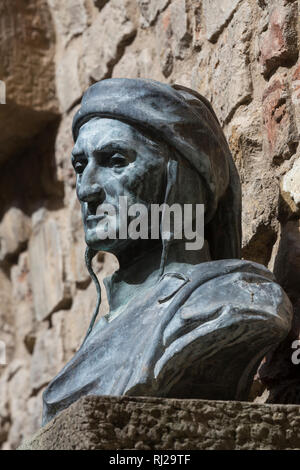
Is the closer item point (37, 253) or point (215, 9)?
point (215, 9)

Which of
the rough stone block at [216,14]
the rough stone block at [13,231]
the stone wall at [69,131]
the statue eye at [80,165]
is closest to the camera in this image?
the statue eye at [80,165]

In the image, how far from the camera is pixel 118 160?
9.80 ft

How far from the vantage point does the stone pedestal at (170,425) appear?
2.46 metres

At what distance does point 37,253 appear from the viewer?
5.66m

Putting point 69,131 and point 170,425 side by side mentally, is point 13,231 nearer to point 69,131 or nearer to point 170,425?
point 69,131

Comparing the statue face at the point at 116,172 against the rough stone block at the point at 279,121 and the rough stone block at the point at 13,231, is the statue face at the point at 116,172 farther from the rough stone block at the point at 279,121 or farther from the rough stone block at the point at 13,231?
the rough stone block at the point at 13,231

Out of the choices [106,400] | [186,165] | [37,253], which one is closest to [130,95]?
[186,165]

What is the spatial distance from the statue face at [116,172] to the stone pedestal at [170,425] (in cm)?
58

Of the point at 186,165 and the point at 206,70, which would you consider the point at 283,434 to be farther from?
the point at 206,70

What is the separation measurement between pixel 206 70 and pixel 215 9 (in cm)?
19

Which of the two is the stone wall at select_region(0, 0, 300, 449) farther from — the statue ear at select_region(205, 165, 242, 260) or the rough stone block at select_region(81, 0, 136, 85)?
the statue ear at select_region(205, 165, 242, 260)

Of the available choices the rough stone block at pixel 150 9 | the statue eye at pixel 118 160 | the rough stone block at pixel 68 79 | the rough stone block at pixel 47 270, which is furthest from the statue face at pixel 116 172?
the rough stone block at pixel 47 270

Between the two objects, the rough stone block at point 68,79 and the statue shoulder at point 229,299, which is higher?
the rough stone block at point 68,79

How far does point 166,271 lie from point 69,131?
8.06 ft
